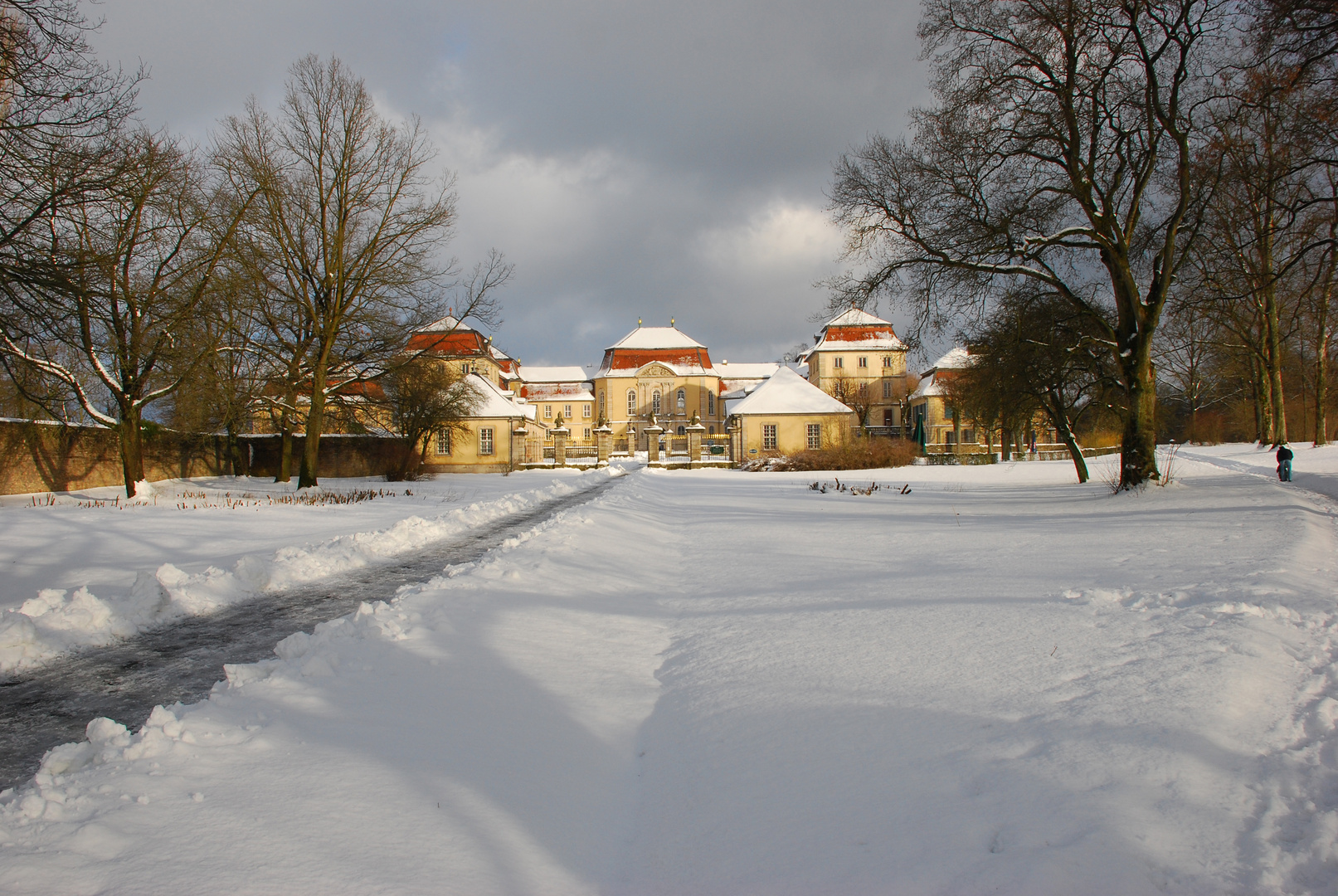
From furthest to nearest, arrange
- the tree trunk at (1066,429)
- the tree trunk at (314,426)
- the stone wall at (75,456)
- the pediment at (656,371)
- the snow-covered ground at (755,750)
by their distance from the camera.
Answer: the pediment at (656,371)
the tree trunk at (1066,429)
the tree trunk at (314,426)
the stone wall at (75,456)
the snow-covered ground at (755,750)

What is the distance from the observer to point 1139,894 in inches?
93.0

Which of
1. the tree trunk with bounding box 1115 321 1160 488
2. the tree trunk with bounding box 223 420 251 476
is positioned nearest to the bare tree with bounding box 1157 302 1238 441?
the tree trunk with bounding box 1115 321 1160 488

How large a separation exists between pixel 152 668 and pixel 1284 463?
83.1 ft

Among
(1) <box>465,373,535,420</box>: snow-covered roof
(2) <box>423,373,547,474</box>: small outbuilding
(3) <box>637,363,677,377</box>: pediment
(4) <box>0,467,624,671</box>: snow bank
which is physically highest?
(3) <box>637,363,677,377</box>: pediment

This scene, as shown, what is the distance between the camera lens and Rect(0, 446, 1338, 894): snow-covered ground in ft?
8.60

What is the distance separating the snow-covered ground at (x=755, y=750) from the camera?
8.60 ft

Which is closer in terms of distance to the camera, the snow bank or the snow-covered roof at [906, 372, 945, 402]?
the snow bank

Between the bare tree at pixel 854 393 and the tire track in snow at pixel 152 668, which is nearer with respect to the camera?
the tire track in snow at pixel 152 668

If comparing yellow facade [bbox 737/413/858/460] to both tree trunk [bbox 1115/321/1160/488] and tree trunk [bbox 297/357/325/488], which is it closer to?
tree trunk [bbox 297/357/325/488]

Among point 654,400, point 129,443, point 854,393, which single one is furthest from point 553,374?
point 129,443

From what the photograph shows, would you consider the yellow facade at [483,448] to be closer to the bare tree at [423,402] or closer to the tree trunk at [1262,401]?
the bare tree at [423,402]

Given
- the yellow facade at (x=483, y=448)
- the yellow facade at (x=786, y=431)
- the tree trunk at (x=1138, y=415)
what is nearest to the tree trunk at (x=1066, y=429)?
the tree trunk at (x=1138, y=415)

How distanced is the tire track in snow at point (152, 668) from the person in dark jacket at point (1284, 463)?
22.4m

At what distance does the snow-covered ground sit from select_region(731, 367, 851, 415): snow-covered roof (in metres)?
38.7
